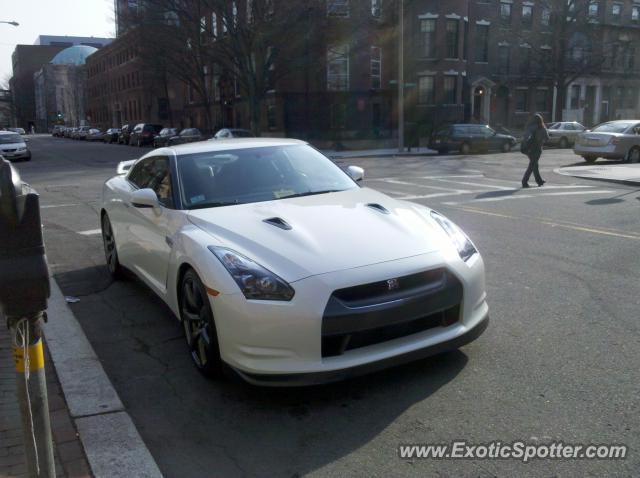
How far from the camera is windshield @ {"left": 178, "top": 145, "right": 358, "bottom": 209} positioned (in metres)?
4.98

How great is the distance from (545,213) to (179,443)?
8.50 metres

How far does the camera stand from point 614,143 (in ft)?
69.3

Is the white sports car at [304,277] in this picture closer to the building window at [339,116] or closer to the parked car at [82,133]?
the building window at [339,116]

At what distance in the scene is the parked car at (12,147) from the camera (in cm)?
2878

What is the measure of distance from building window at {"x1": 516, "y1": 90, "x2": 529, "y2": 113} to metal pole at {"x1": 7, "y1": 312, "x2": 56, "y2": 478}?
49.5 m

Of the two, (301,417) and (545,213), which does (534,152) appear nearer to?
(545,213)

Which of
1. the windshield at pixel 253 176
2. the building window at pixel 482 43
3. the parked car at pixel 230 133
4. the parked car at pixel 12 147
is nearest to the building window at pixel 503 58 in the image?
the building window at pixel 482 43

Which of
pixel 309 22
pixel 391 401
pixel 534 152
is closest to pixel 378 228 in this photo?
pixel 391 401

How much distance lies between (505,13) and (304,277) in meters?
47.7

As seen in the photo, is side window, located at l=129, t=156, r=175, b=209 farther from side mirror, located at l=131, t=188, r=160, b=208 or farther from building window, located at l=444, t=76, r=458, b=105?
building window, located at l=444, t=76, r=458, b=105

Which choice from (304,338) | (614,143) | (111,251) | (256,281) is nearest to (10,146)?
(111,251)

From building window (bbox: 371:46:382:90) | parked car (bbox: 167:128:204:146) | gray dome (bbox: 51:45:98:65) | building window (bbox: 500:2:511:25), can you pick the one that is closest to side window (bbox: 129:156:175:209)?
Result: parked car (bbox: 167:128:204:146)

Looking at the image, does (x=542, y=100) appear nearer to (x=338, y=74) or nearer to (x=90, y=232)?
(x=338, y=74)

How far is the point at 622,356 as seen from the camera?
4.26m
